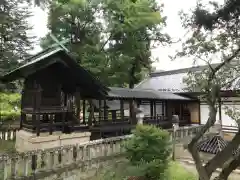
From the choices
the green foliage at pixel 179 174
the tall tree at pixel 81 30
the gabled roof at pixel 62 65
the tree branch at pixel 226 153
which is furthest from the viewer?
the tall tree at pixel 81 30

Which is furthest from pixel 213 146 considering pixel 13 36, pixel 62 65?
pixel 13 36

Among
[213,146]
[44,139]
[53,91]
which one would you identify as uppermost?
[53,91]

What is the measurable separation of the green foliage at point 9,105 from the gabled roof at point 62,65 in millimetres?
2880

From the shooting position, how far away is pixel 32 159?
6.74m

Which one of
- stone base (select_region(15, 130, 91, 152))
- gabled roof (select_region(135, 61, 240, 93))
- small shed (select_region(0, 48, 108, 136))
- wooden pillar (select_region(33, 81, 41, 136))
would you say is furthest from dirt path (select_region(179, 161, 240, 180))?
gabled roof (select_region(135, 61, 240, 93))

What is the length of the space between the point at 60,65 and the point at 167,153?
20.8ft

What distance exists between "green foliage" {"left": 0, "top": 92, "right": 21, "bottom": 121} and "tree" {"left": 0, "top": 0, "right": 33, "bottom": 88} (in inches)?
105

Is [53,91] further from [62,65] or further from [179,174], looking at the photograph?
[179,174]

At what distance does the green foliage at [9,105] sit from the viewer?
41.3 ft

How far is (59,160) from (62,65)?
4.53 meters

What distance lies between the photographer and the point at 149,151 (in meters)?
8.47

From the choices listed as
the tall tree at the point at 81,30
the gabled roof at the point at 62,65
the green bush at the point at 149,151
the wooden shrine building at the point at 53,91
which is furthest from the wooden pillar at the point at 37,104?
the tall tree at the point at 81,30

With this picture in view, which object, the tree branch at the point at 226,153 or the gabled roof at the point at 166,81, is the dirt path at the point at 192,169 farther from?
the gabled roof at the point at 166,81

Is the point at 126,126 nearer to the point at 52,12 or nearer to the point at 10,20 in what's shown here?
the point at 10,20
